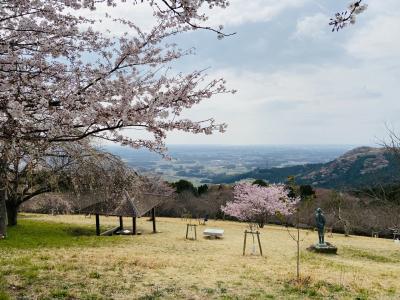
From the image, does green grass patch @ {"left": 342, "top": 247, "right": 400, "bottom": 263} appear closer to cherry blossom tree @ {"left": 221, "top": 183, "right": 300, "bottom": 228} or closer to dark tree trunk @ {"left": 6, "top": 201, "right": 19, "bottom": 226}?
cherry blossom tree @ {"left": 221, "top": 183, "right": 300, "bottom": 228}

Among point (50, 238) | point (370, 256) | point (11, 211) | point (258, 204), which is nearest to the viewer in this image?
point (370, 256)

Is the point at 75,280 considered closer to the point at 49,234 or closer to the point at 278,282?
the point at 278,282

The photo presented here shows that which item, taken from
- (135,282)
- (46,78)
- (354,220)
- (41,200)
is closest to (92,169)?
(41,200)

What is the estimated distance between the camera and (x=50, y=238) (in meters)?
21.7

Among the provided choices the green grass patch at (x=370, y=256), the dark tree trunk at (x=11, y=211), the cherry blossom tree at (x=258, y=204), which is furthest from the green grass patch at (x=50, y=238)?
the cherry blossom tree at (x=258, y=204)

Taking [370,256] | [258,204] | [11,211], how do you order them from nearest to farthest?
[370,256] → [11,211] → [258,204]

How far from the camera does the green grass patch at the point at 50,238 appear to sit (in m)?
18.7

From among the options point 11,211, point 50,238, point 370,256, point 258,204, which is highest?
point 11,211

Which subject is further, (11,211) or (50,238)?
(11,211)

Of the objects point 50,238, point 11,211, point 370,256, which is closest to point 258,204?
point 370,256

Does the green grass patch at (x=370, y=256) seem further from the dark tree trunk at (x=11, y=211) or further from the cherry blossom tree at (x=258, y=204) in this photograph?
the dark tree trunk at (x=11, y=211)

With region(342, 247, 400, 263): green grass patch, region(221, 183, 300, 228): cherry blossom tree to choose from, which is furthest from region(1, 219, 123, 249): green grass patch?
region(221, 183, 300, 228): cherry blossom tree

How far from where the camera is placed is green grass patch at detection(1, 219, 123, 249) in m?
18.7

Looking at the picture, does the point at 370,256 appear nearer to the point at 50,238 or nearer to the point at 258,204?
the point at 50,238
